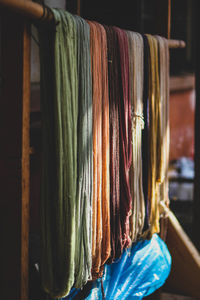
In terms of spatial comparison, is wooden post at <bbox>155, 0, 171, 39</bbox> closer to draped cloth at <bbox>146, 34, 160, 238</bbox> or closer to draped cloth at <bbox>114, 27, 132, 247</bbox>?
draped cloth at <bbox>146, 34, 160, 238</bbox>

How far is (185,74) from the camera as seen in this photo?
8.02 metres

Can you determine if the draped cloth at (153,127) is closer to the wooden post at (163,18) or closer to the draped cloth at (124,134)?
the draped cloth at (124,134)

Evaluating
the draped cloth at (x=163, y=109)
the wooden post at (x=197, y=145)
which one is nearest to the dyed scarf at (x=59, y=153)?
the draped cloth at (x=163, y=109)

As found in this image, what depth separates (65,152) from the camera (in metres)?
2.10

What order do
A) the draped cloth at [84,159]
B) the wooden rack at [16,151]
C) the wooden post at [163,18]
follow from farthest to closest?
1. the wooden post at [163,18]
2. the draped cloth at [84,159]
3. the wooden rack at [16,151]

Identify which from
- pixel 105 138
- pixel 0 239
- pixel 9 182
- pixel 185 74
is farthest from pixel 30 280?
pixel 185 74

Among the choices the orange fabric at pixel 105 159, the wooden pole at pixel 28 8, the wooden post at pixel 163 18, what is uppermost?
the wooden post at pixel 163 18

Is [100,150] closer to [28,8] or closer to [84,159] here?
[84,159]

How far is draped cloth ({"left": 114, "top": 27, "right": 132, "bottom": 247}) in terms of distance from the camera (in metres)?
2.52

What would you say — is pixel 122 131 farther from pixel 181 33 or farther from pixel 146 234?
pixel 181 33

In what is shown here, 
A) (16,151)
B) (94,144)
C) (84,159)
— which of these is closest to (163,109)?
(94,144)

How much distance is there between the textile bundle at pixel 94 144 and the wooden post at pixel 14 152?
0.09 metres

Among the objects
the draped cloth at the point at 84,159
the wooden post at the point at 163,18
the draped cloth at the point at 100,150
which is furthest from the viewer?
the wooden post at the point at 163,18

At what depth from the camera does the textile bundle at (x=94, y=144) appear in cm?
207
